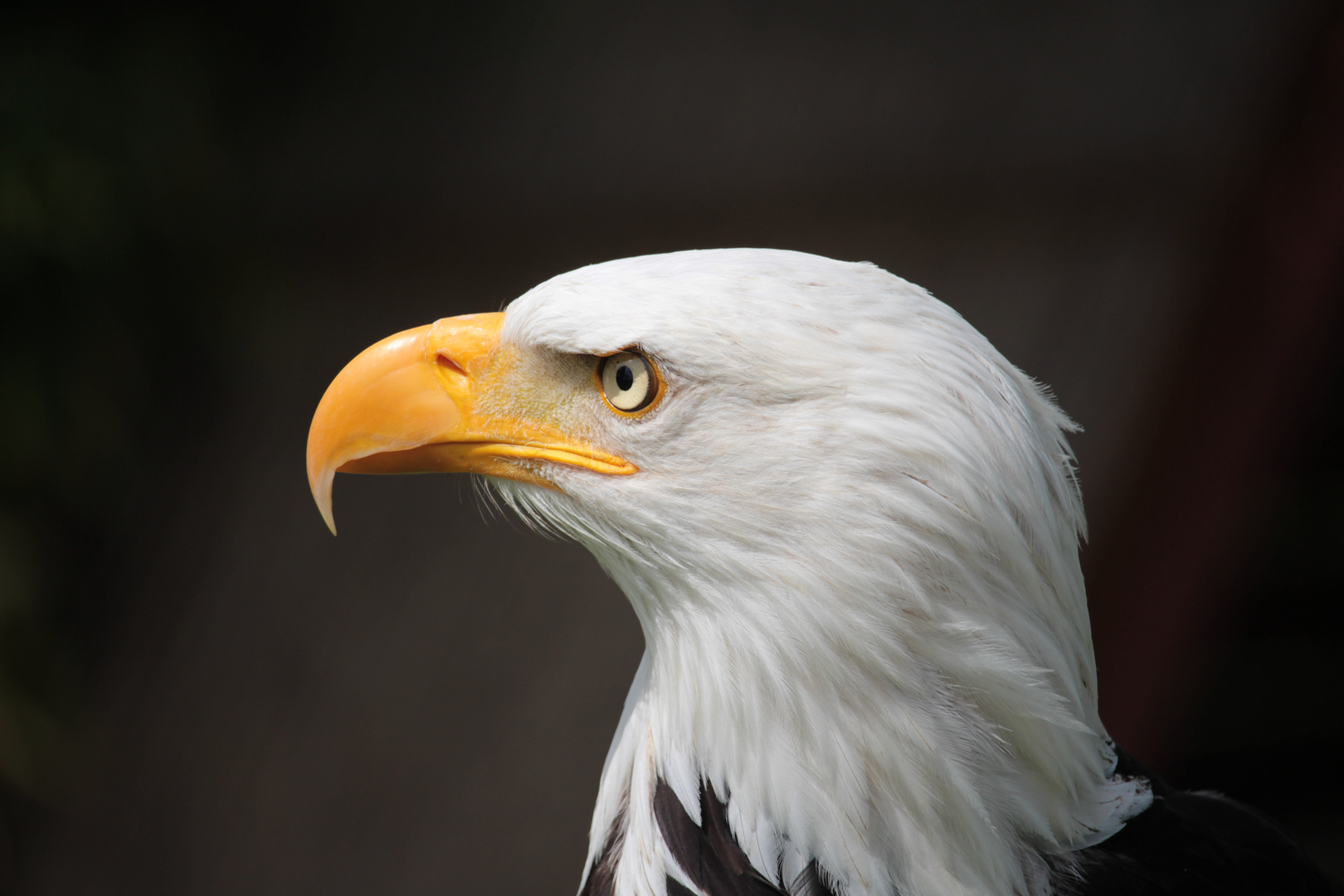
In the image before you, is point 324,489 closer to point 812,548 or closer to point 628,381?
point 628,381

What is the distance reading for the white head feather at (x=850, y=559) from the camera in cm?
91

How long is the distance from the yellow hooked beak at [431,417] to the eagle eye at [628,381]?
0.09 metres

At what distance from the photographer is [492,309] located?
2.75m

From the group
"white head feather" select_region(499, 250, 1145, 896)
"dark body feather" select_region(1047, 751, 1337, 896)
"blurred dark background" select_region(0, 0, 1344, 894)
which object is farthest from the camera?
"blurred dark background" select_region(0, 0, 1344, 894)

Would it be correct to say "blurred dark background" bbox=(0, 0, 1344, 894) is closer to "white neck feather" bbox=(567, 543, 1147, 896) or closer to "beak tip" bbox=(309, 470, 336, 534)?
"beak tip" bbox=(309, 470, 336, 534)

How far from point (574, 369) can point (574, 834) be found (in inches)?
87.9

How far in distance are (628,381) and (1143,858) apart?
86 centimetres

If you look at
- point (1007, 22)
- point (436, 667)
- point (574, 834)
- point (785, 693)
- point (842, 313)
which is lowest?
point (574, 834)

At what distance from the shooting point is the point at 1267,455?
8.63 feet

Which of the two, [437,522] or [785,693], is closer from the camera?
[785,693]

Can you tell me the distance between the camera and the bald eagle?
35.8 inches

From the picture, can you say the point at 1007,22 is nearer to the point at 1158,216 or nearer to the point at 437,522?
the point at 1158,216

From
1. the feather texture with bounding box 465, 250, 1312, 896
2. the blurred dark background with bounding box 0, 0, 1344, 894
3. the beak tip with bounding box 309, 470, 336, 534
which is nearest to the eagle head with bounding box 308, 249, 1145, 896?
the feather texture with bounding box 465, 250, 1312, 896

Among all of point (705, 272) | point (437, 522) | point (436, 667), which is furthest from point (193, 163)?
point (705, 272)
